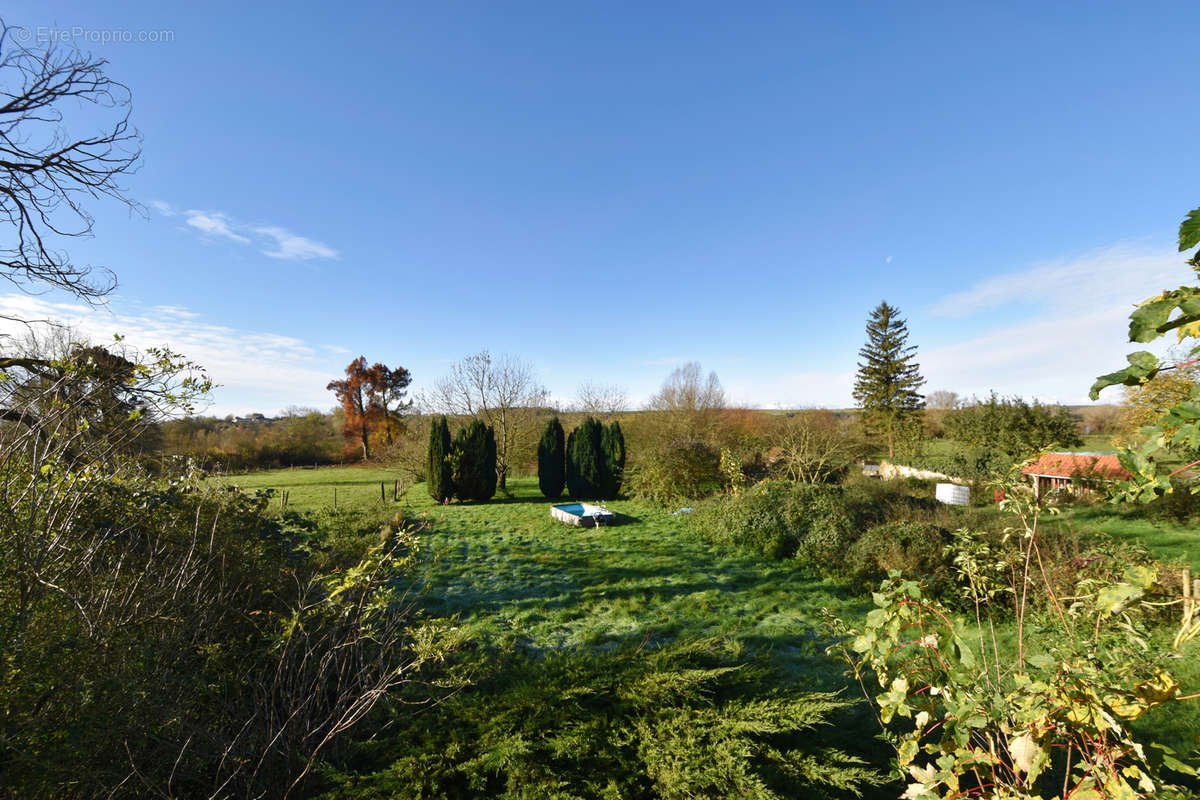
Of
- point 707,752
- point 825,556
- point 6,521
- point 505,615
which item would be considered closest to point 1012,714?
point 707,752

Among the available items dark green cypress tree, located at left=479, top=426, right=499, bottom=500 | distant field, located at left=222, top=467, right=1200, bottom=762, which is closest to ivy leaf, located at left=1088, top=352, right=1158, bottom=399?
distant field, located at left=222, top=467, right=1200, bottom=762

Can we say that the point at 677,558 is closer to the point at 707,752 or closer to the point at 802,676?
the point at 802,676

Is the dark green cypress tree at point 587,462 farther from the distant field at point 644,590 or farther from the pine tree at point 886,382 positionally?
the pine tree at point 886,382

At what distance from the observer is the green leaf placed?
3.38 ft

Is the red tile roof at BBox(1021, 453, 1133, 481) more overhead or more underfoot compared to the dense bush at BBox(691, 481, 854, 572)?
more overhead

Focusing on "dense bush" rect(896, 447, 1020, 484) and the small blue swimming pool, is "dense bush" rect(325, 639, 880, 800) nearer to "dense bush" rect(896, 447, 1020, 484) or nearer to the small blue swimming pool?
the small blue swimming pool

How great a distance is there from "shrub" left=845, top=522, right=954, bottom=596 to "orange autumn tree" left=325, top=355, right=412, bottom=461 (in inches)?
1255

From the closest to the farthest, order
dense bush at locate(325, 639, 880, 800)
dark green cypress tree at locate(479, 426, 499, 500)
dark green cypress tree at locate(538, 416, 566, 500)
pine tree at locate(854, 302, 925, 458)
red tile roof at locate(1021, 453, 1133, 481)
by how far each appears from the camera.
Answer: red tile roof at locate(1021, 453, 1133, 481), dense bush at locate(325, 639, 880, 800), dark green cypress tree at locate(479, 426, 499, 500), dark green cypress tree at locate(538, 416, 566, 500), pine tree at locate(854, 302, 925, 458)

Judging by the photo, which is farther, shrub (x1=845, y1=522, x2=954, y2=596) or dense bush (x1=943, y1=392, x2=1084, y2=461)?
Answer: dense bush (x1=943, y1=392, x2=1084, y2=461)

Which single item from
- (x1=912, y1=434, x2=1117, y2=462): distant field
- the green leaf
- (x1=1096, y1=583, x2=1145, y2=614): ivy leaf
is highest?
the green leaf

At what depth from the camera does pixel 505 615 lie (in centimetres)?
605

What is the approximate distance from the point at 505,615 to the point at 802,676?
3.39 metres

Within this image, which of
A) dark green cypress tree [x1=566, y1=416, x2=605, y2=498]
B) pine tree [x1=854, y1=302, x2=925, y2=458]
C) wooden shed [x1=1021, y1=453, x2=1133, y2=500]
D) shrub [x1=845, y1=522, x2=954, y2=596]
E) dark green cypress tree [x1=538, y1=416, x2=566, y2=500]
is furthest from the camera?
pine tree [x1=854, y1=302, x2=925, y2=458]

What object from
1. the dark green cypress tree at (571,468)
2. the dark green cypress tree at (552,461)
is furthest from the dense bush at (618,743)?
the dark green cypress tree at (552,461)
